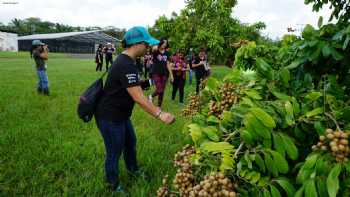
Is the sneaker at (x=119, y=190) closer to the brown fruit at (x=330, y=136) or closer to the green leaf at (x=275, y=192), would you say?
the green leaf at (x=275, y=192)

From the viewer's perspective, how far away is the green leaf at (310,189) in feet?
4.12

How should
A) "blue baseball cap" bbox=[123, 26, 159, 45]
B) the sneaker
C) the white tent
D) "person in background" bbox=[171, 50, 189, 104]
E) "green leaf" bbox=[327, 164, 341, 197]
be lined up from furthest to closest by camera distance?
the white tent, "person in background" bbox=[171, 50, 189, 104], the sneaker, "blue baseball cap" bbox=[123, 26, 159, 45], "green leaf" bbox=[327, 164, 341, 197]

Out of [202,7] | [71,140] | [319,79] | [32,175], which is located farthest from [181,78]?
[202,7]

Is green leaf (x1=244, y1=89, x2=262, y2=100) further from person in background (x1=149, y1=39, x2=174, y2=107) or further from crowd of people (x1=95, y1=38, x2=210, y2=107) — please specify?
person in background (x1=149, y1=39, x2=174, y2=107)

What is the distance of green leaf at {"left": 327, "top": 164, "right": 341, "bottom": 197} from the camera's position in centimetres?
122

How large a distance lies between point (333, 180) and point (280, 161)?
0.67 feet

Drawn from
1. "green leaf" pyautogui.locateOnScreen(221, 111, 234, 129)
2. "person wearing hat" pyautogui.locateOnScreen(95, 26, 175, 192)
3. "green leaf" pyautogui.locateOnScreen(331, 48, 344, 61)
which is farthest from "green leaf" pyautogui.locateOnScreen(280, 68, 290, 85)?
"person wearing hat" pyautogui.locateOnScreen(95, 26, 175, 192)

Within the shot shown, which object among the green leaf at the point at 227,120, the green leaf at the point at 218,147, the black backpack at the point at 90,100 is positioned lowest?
the black backpack at the point at 90,100

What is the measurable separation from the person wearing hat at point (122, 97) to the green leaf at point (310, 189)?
6.62 feet

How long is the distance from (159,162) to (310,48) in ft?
10.4

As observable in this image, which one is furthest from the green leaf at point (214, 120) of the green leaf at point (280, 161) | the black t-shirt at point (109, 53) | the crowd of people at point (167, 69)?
the black t-shirt at point (109, 53)

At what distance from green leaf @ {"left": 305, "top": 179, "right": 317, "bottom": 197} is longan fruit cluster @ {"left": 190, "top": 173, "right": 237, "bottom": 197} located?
0.26 m

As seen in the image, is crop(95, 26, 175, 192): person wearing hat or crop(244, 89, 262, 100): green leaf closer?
crop(244, 89, 262, 100): green leaf

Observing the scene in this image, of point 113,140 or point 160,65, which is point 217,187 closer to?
point 113,140
